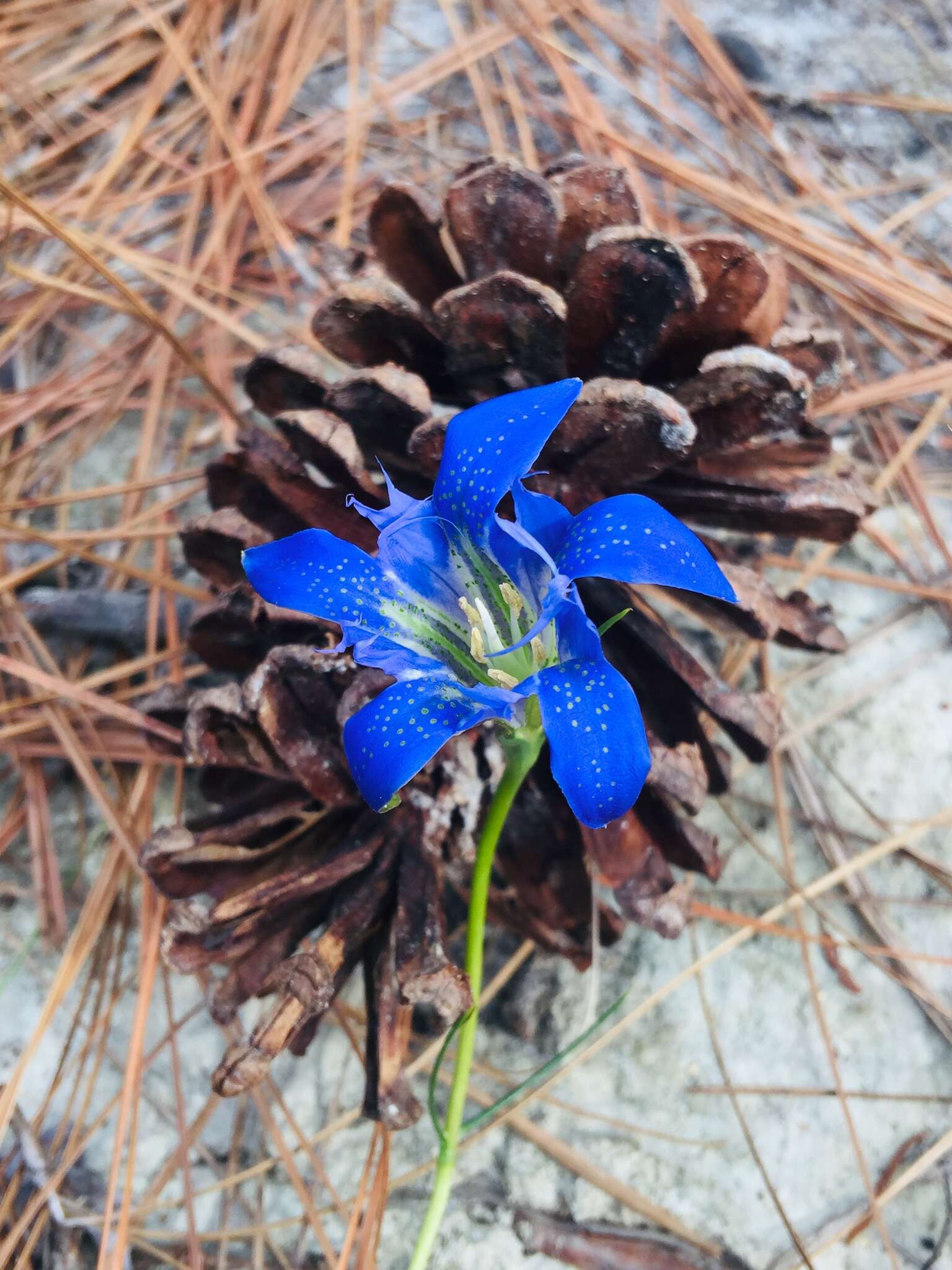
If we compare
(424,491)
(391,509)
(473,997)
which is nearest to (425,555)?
(391,509)

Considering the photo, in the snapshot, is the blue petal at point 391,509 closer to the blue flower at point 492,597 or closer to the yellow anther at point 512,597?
the blue flower at point 492,597

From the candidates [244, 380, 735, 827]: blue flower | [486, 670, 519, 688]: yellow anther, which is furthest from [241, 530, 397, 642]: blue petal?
[486, 670, 519, 688]: yellow anther

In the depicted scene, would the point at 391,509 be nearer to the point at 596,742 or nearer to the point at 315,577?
the point at 315,577

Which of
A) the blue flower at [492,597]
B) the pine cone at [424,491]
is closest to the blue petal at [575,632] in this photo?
the blue flower at [492,597]

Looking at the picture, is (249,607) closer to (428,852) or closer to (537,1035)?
(428,852)

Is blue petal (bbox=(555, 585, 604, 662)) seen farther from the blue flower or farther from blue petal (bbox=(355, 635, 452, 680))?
blue petal (bbox=(355, 635, 452, 680))
